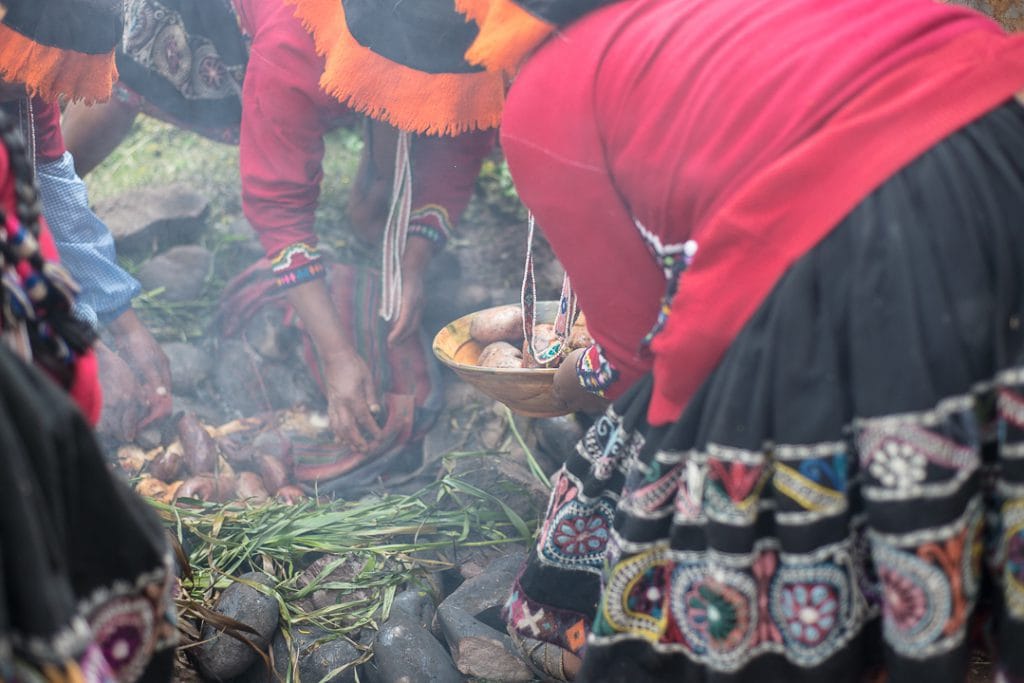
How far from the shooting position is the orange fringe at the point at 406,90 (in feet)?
8.87

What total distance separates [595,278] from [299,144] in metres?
1.87

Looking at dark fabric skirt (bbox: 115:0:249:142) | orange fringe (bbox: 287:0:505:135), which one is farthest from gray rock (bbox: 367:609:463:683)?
dark fabric skirt (bbox: 115:0:249:142)

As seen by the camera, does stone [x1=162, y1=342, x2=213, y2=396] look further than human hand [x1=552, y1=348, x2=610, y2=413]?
Yes

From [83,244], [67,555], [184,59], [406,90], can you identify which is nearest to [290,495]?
[83,244]

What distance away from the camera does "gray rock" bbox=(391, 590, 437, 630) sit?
266 cm

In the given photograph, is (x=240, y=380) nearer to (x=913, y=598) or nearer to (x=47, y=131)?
Answer: (x=47, y=131)

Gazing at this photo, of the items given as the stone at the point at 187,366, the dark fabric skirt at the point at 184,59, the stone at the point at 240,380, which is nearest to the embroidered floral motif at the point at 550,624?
the stone at the point at 240,380

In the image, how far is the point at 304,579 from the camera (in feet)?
9.37

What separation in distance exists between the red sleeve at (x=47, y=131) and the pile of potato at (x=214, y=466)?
3.71 ft

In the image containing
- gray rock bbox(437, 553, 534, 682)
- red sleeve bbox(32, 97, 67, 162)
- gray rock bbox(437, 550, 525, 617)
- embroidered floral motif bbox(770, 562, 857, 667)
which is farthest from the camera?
red sleeve bbox(32, 97, 67, 162)

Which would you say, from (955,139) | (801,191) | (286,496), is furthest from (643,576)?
(286,496)

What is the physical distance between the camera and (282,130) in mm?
3271

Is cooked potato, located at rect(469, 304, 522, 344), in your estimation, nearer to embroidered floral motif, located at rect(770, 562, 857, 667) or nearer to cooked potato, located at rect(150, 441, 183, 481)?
cooked potato, located at rect(150, 441, 183, 481)

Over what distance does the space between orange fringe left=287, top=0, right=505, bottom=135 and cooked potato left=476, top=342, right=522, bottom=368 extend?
75cm
